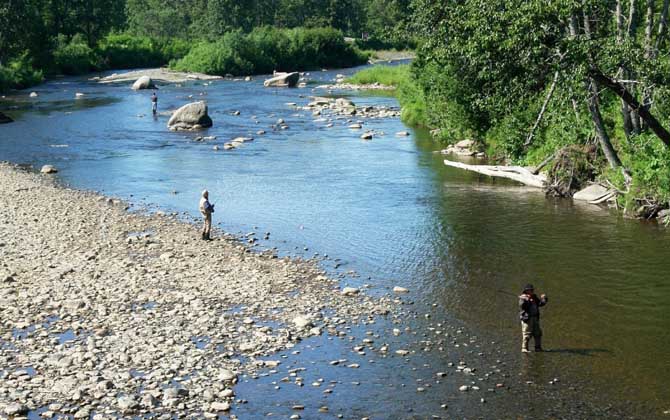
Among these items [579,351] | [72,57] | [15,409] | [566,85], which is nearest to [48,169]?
[566,85]

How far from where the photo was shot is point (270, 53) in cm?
12006

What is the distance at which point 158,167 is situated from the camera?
144 ft

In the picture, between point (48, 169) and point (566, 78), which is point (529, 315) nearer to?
point (566, 78)

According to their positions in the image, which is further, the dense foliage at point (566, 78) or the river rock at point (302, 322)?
the dense foliage at point (566, 78)

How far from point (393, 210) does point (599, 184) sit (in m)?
9.36

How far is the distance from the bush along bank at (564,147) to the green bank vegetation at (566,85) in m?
0.05

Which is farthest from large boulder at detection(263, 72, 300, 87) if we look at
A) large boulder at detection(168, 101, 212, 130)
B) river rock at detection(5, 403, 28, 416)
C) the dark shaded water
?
river rock at detection(5, 403, 28, 416)

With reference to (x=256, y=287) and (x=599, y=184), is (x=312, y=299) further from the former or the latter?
(x=599, y=184)

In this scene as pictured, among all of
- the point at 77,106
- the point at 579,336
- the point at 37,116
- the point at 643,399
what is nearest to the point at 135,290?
the point at 579,336

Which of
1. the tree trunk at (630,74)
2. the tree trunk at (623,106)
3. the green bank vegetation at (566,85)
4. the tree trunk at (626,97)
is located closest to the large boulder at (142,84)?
the green bank vegetation at (566,85)

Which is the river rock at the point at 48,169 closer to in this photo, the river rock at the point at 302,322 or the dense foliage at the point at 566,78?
the dense foliage at the point at 566,78

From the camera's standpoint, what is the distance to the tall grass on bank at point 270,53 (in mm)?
109375

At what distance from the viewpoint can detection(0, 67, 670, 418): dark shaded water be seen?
663 inches

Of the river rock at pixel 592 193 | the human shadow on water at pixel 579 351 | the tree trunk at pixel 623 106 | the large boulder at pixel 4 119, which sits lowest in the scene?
the human shadow on water at pixel 579 351
